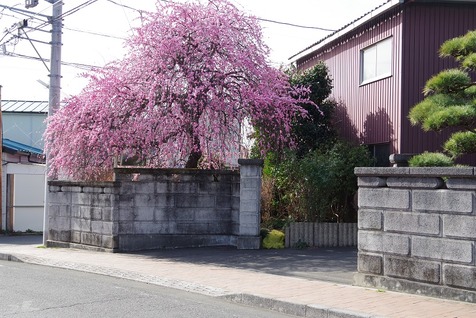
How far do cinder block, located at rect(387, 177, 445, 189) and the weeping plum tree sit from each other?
22.0 feet

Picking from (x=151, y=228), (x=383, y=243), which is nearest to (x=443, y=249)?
(x=383, y=243)

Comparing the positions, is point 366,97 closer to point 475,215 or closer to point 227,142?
point 227,142

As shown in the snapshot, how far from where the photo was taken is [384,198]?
9539 millimetres

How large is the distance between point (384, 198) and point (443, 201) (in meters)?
1.07

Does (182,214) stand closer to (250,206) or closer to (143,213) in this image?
(143,213)

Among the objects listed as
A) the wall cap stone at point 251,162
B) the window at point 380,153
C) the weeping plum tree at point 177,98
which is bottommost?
the wall cap stone at point 251,162

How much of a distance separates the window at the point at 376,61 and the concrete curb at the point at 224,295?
8418mm

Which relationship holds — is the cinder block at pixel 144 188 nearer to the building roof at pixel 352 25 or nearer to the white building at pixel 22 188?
the building roof at pixel 352 25

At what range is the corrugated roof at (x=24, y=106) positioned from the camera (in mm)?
38719

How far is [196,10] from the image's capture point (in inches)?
635

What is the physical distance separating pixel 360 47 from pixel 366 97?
1491 mm

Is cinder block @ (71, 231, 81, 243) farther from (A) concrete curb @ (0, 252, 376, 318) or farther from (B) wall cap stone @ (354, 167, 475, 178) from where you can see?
(B) wall cap stone @ (354, 167, 475, 178)

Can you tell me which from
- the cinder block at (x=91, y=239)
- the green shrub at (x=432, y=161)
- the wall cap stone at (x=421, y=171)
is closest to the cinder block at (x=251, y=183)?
the cinder block at (x=91, y=239)

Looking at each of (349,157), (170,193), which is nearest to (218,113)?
(170,193)
